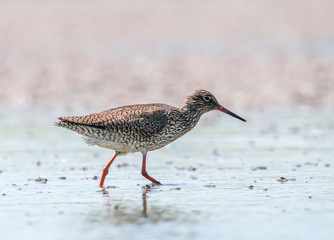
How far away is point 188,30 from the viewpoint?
32562 millimetres

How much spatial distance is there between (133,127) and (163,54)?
16206 millimetres

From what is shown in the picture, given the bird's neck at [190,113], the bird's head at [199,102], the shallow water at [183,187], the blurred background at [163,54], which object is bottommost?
the shallow water at [183,187]

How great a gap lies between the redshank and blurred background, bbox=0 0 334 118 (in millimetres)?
7363

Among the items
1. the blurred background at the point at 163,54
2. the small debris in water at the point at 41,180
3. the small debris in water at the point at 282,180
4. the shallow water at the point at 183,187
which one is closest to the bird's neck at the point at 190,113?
the shallow water at the point at 183,187

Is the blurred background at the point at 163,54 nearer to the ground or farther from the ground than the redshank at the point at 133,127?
farther from the ground

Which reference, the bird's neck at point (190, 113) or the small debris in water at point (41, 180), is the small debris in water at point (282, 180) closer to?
the bird's neck at point (190, 113)

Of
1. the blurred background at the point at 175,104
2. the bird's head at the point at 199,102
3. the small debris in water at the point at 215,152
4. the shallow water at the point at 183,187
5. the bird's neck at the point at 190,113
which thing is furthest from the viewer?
the small debris in water at the point at 215,152

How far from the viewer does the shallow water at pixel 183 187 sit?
25.9 ft

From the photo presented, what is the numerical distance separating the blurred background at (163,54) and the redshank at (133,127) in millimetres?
7363

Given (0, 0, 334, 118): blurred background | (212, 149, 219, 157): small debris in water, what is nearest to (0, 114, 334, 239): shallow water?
(212, 149, 219, 157): small debris in water

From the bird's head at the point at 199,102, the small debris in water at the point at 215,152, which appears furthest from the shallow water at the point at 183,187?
the bird's head at the point at 199,102

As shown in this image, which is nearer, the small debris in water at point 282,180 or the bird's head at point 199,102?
the small debris in water at point 282,180

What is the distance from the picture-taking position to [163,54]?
26.9m

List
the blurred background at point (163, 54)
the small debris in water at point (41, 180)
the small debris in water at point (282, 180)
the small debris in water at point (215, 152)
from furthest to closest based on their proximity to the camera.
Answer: the blurred background at point (163, 54), the small debris in water at point (215, 152), the small debris in water at point (41, 180), the small debris in water at point (282, 180)
